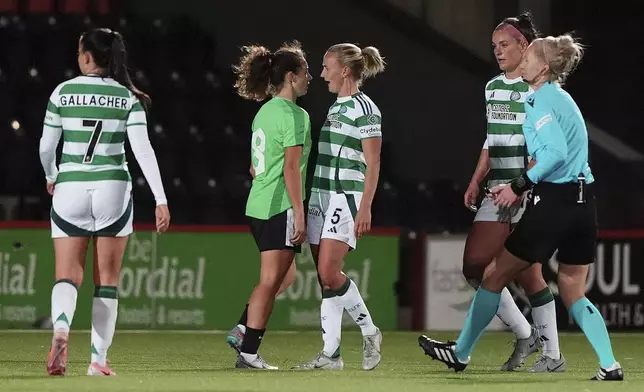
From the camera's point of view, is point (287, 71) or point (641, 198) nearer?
point (287, 71)

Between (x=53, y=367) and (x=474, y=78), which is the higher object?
(x=474, y=78)

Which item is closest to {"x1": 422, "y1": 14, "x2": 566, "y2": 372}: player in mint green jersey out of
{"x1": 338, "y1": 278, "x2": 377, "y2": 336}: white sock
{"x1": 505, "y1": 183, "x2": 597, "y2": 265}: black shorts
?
{"x1": 338, "y1": 278, "x2": 377, "y2": 336}: white sock

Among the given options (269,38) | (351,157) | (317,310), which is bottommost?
(317,310)

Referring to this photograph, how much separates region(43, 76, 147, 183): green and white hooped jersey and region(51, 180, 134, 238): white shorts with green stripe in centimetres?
4

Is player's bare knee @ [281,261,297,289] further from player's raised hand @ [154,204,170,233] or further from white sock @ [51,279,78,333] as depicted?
white sock @ [51,279,78,333]

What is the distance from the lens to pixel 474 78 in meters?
15.6

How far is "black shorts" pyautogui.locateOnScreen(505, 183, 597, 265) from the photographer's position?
6.78 m

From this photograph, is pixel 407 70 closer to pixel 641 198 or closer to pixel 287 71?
pixel 641 198

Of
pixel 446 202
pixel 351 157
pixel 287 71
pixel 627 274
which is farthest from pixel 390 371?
pixel 446 202

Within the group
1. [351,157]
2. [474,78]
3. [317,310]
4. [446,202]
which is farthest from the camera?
[474,78]

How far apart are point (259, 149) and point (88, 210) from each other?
3.89 feet

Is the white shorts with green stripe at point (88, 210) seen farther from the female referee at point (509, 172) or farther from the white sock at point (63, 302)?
the female referee at point (509, 172)

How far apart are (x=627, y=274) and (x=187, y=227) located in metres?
3.70

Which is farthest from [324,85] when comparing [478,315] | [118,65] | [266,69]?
[118,65]
